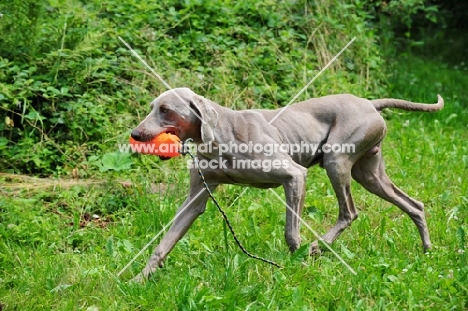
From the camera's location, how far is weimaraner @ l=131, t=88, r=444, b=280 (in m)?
5.10

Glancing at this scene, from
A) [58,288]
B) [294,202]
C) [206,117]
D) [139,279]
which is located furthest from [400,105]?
[58,288]

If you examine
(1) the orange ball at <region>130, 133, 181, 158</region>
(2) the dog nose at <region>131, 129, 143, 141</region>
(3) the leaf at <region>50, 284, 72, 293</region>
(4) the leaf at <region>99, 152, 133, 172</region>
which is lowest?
(4) the leaf at <region>99, 152, 133, 172</region>

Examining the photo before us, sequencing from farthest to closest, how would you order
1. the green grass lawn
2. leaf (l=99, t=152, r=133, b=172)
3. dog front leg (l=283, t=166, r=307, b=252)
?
leaf (l=99, t=152, r=133, b=172), dog front leg (l=283, t=166, r=307, b=252), the green grass lawn

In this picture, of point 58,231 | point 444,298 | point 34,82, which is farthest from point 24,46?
point 444,298

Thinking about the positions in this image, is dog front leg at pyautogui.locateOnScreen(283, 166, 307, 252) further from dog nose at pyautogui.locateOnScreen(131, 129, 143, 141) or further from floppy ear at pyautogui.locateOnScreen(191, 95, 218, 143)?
dog nose at pyautogui.locateOnScreen(131, 129, 143, 141)

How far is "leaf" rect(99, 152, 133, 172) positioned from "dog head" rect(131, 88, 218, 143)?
6.88ft

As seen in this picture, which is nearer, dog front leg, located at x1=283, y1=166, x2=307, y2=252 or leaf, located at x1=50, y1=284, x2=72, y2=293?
leaf, located at x1=50, y1=284, x2=72, y2=293

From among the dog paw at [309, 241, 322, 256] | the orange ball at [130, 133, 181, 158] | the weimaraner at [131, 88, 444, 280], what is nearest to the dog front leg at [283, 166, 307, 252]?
the weimaraner at [131, 88, 444, 280]

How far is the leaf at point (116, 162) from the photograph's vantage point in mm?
7090

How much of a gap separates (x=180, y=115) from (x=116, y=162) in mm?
2270

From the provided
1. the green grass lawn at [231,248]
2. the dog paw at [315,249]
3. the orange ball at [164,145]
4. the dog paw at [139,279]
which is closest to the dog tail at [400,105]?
the green grass lawn at [231,248]

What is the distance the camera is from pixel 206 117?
5.12 meters

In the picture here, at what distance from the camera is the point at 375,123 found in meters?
5.68

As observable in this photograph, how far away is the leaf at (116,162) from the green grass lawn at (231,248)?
Result: 12 cm
